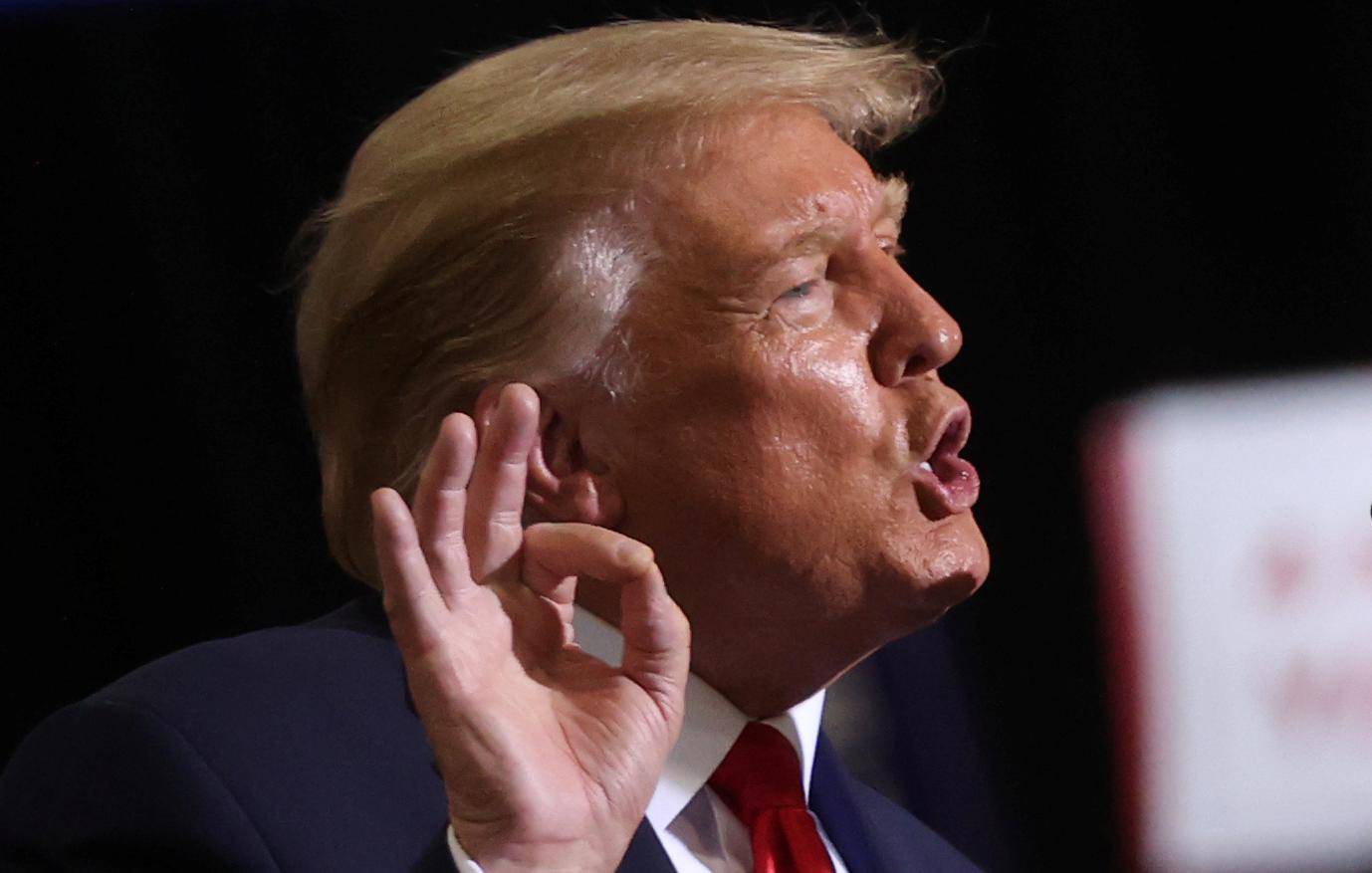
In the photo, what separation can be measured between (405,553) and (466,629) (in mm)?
68

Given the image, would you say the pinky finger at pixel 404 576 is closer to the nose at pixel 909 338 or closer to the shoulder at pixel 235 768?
the shoulder at pixel 235 768

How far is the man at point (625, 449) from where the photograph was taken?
1188mm

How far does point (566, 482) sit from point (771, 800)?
0.28m

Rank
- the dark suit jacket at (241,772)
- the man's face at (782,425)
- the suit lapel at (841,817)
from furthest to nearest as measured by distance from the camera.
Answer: the suit lapel at (841,817) < the man's face at (782,425) < the dark suit jacket at (241,772)

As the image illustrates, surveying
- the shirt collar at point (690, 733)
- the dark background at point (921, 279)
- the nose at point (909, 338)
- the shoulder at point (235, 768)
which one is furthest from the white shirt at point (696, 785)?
the dark background at point (921, 279)

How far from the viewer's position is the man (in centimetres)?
119

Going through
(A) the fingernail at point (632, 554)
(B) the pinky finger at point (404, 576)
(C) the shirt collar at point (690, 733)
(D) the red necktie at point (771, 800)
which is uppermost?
(B) the pinky finger at point (404, 576)

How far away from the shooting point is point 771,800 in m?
1.37

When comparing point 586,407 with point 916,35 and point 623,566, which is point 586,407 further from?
point 916,35

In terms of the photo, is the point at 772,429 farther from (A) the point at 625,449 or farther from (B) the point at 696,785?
(B) the point at 696,785

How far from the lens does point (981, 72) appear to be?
72.1 inches

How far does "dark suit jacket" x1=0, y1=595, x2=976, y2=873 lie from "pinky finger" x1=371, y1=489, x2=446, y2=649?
129 mm

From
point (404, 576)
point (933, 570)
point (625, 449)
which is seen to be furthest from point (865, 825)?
Answer: point (404, 576)

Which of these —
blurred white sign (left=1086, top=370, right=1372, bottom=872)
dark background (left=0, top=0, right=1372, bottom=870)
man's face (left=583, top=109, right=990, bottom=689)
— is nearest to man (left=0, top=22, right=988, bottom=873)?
man's face (left=583, top=109, right=990, bottom=689)
